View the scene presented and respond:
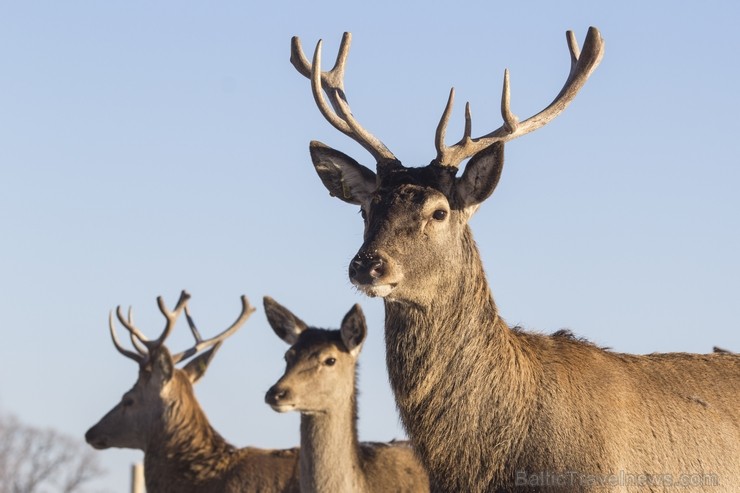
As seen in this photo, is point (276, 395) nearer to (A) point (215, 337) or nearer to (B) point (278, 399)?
(B) point (278, 399)

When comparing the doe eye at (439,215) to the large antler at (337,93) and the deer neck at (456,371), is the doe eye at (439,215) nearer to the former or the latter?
the deer neck at (456,371)

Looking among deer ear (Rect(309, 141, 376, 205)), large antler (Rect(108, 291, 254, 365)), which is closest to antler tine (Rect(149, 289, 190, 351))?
large antler (Rect(108, 291, 254, 365))

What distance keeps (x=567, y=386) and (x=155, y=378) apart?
19.5ft

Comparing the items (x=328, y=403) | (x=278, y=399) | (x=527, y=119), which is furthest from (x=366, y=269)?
(x=328, y=403)

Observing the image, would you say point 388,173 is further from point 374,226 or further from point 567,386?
point 567,386

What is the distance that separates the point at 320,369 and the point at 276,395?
17.6 inches

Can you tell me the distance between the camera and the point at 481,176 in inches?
309

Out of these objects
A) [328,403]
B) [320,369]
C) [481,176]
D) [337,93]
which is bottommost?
[328,403]

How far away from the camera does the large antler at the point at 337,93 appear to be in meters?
8.39

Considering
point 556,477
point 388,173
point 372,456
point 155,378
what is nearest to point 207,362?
point 155,378

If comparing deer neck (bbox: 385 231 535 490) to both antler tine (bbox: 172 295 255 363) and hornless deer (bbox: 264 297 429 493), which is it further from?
antler tine (bbox: 172 295 255 363)

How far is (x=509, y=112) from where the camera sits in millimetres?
8242

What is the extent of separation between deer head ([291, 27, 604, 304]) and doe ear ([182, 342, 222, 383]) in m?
5.17

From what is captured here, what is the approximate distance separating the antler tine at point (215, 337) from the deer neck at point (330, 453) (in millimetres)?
3644
